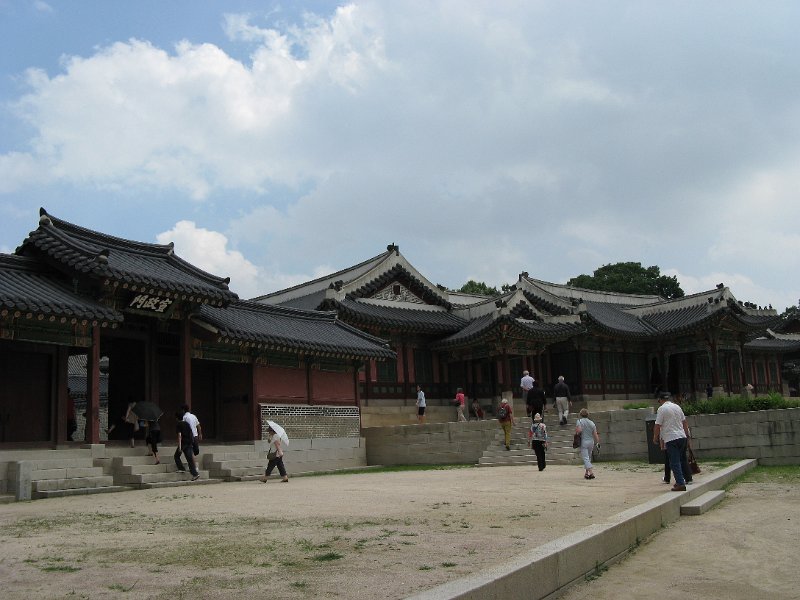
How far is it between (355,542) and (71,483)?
10174mm

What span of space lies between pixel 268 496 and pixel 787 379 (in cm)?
4998

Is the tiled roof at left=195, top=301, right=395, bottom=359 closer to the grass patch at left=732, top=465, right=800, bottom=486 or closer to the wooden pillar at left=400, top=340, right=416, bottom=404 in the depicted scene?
the wooden pillar at left=400, top=340, right=416, bottom=404

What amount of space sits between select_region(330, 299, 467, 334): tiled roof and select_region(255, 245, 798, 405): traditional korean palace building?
0.06 metres

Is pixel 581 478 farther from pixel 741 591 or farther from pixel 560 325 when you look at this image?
pixel 560 325

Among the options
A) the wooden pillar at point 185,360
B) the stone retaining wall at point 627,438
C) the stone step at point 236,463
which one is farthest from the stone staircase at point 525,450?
the wooden pillar at point 185,360

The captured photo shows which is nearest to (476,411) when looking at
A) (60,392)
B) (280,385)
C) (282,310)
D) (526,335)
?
(526,335)

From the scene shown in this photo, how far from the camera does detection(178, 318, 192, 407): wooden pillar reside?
68.7 feet

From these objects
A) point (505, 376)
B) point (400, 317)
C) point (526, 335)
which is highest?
point (400, 317)

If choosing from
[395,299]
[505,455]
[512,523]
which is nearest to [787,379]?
[395,299]

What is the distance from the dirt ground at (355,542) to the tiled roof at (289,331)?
832cm

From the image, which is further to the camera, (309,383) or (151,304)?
(309,383)

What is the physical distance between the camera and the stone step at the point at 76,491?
15219mm

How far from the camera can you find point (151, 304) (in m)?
20.5

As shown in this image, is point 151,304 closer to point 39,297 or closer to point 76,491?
point 39,297
